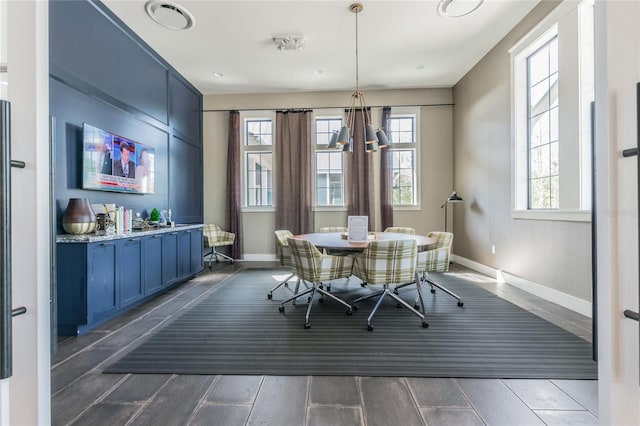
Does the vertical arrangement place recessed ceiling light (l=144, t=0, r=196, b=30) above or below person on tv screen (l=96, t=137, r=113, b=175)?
above

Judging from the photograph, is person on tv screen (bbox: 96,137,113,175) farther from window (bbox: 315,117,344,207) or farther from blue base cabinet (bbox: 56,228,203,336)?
window (bbox: 315,117,344,207)

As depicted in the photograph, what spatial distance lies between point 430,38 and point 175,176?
4.11 m

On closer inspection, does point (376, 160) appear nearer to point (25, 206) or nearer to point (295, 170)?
point (295, 170)

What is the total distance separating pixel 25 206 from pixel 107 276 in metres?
Answer: 2.15

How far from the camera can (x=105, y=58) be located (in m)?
2.99

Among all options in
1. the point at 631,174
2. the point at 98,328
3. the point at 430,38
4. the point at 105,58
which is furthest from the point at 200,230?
the point at 631,174

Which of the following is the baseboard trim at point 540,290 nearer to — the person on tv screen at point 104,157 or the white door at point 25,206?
the white door at point 25,206

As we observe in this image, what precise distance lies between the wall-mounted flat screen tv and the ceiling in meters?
1.43

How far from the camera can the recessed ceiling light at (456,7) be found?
3035 millimetres

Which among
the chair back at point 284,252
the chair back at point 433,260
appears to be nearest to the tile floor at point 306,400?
the chair back at point 433,260

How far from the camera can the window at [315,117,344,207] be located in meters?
5.65

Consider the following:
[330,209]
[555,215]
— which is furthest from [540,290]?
[330,209]

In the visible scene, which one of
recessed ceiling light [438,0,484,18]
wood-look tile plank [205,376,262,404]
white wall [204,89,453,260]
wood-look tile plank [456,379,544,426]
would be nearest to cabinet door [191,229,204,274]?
white wall [204,89,453,260]

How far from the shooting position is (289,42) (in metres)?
3.74
